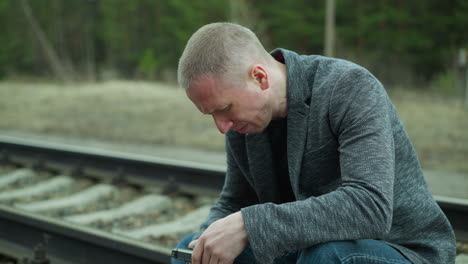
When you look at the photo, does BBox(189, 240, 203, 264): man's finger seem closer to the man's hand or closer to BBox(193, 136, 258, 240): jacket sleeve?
the man's hand

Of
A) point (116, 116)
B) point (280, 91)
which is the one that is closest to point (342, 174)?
point (280, 91)

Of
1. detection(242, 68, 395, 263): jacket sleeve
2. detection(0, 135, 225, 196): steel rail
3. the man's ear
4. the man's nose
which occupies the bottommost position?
detection(0, 135, 225, 196): steel rail

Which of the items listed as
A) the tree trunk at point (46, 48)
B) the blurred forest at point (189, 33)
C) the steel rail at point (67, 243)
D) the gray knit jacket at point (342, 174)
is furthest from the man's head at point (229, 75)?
the tree trunk at point (46, 48)

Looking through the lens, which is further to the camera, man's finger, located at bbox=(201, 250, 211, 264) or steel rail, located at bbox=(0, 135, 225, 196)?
steel rail, located at bbox=(0, 135, 225, 196)

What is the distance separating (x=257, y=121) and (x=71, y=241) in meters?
1.88

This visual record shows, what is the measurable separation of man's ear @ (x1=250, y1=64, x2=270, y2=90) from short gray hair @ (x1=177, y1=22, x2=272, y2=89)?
27mm

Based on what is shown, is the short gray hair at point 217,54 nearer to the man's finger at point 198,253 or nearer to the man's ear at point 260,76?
the man's ear at point 260,76

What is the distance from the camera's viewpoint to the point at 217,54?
186 cm

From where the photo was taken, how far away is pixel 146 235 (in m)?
3.65

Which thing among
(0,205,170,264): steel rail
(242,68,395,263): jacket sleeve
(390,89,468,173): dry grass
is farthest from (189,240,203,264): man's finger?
(390,89,468,173): dry grass

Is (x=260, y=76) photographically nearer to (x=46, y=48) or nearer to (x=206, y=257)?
(x=206, y=257)

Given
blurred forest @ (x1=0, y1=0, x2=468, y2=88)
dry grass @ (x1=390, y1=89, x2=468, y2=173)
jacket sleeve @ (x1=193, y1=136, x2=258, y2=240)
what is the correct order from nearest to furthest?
jacket sleeve @ (x1=193, y1=136, x2=258, y2=240)
dry grass @ (x1=390, y1=89, x2=468, y2=173)
blurred forest @ (x1=0, y1=0, x2=468, y2=88)

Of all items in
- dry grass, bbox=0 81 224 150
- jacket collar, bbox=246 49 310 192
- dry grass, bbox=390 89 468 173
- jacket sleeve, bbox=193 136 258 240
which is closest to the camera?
jacket collar, bbox=246 49 310 192

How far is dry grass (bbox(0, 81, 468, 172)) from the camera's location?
7.58 meters
